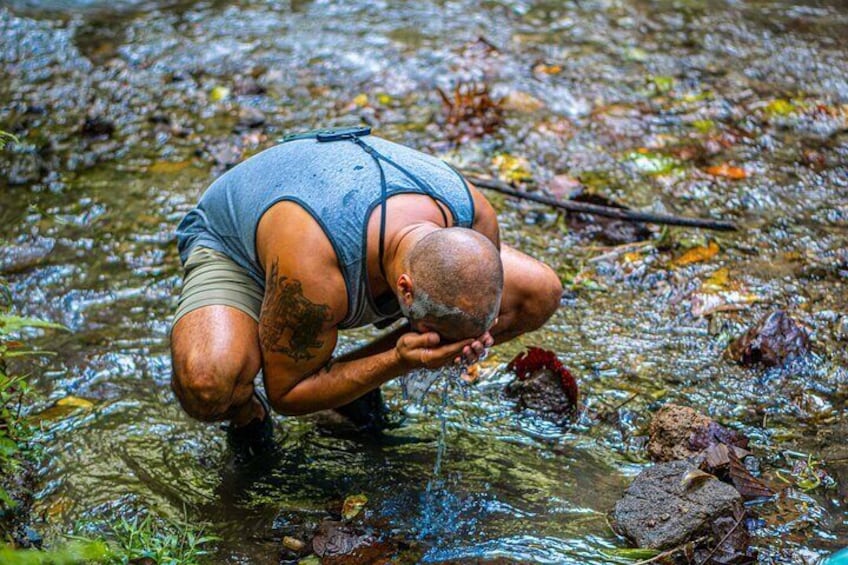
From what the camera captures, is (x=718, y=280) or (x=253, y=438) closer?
(x=253, y=438)

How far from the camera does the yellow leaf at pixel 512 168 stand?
5.47 meters

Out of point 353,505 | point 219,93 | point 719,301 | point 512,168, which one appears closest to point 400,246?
point 353,505

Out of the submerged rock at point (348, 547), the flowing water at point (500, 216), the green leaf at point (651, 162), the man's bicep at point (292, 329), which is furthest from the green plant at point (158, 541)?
the green leaf at point (651, 162)

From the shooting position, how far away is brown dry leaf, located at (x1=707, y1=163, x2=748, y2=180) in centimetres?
541

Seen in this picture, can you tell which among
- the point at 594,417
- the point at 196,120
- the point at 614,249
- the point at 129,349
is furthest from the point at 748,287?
the point at 196,120

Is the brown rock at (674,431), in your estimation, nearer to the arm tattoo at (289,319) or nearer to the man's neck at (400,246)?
the man's neck at (400,246)

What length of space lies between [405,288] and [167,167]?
10.9 feet

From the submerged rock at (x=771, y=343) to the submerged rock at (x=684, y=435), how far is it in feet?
1.89

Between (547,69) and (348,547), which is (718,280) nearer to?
(348,547)

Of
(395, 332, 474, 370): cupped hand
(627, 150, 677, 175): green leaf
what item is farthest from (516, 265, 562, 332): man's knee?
(627, 150, 677, 175): green leaf

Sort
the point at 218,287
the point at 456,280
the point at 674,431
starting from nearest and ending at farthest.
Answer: the point at 456,280, the point at 218,287, the point at 674,431

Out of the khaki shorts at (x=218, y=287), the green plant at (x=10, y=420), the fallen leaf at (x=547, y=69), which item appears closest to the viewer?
the green plant at (x=10, y=420)

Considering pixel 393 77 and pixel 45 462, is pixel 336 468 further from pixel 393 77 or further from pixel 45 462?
pixel 393 77

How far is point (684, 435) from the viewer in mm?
3371
